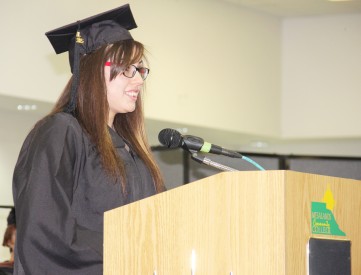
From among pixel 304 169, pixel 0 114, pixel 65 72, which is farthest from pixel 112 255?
pixel 0 114

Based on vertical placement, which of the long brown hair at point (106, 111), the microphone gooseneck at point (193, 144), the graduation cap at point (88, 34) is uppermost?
the graduation cap at point (88, 34)

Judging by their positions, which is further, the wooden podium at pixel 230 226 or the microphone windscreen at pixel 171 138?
the microphone windscreen at pixel 171 138

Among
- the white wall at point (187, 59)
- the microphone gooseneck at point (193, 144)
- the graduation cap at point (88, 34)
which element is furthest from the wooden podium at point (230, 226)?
the white wall at point (187, 59)

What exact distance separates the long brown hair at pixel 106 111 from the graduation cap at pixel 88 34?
24 millimetres

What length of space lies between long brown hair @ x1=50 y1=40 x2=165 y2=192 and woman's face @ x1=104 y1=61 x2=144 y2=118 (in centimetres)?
2

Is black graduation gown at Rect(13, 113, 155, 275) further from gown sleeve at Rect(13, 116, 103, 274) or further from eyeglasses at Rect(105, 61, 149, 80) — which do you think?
eyeglasses at Rect(105, 61, 149, 80)

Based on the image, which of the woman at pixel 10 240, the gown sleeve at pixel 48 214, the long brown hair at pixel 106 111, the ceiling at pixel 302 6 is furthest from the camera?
the ceiling at pixel 302 6

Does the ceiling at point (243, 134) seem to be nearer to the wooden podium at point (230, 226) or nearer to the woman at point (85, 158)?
the woman at point (85, 158)

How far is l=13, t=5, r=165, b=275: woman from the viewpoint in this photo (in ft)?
9.16

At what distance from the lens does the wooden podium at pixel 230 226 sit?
2.31 meters

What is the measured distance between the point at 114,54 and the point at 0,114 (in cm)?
597

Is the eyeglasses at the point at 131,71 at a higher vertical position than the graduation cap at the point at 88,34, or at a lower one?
lower

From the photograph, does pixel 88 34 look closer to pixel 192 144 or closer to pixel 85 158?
pixel 85 158

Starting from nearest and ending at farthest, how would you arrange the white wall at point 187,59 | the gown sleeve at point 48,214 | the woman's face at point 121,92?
1. the gown sleeve at point 48,214
2. the woman's face at point 121,92
3. the white wall at point 187,59
